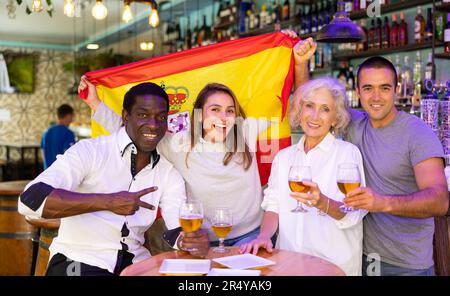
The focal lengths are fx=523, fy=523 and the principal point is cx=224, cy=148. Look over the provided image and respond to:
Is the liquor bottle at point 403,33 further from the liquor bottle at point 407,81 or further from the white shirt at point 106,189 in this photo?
the white shirt at point 106,189

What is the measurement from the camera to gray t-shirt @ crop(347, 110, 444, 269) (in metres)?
2.22

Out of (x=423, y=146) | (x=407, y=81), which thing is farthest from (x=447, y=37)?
(x=423, y=146)

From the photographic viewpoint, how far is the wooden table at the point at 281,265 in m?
1.80

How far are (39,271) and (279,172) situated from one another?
167cm

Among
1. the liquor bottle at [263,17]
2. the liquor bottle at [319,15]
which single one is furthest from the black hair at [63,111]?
the liquor bottle at [319,15]

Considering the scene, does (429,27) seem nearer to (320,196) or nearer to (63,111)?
(320,196)

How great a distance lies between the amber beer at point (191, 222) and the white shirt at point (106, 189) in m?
0.30

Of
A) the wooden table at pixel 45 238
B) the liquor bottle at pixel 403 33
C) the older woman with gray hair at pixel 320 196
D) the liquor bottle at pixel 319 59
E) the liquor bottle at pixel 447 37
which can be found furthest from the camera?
the liquor bottle at pixel 319 59

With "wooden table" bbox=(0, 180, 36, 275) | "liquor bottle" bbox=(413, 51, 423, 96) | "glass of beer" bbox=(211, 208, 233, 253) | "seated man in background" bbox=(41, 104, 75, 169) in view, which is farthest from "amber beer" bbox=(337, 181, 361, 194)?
"seated man in background" bbox=(41, 104, 75, 169)

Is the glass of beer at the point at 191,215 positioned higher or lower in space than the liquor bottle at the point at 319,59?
lower

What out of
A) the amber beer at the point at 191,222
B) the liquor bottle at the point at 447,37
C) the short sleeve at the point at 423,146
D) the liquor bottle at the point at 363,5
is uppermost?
the liquor bottle at the point at 363,5

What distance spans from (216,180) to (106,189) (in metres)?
0.53
